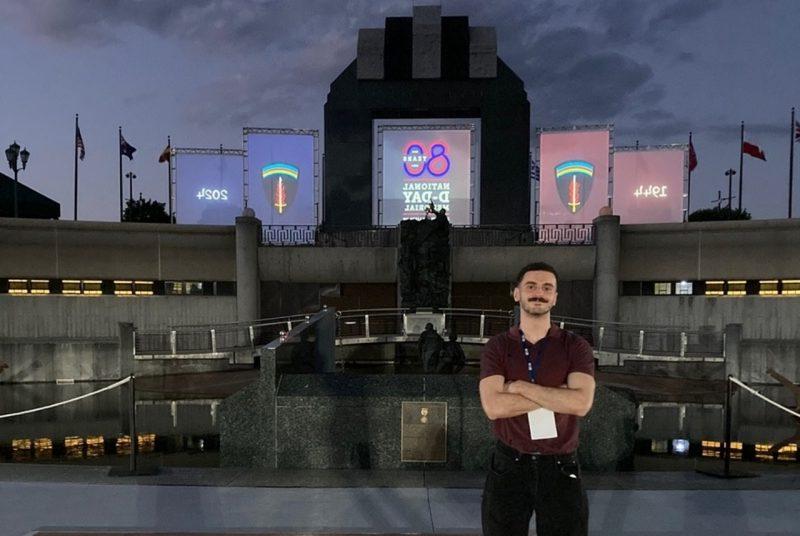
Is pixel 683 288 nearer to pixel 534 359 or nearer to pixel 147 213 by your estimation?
pixel 534 359

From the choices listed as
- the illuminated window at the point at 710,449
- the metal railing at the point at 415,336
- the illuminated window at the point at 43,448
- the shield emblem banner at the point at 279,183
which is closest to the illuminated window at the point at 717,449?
the illuminated window at the point at 710,449

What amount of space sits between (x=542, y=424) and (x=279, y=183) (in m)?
26.5

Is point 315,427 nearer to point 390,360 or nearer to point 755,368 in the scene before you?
point 390,360

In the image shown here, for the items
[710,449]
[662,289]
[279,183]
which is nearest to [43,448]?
[710,449]

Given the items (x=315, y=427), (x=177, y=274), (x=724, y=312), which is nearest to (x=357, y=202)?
(x=177, y=274)

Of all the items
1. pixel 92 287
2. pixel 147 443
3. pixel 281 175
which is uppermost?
pixel 281 175

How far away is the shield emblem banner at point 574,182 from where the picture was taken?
26.5m

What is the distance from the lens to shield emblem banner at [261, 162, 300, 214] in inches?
1073

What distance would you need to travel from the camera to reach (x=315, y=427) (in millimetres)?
6453

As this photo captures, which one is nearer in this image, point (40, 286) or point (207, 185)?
point (40, 286)

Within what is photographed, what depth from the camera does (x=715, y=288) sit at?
21250 mm

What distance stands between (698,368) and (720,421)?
6192mm

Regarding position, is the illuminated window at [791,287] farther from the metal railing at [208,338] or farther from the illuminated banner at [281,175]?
the illuminated banner at [281,175]

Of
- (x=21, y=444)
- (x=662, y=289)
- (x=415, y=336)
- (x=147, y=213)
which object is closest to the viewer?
(x=21, y=444)
